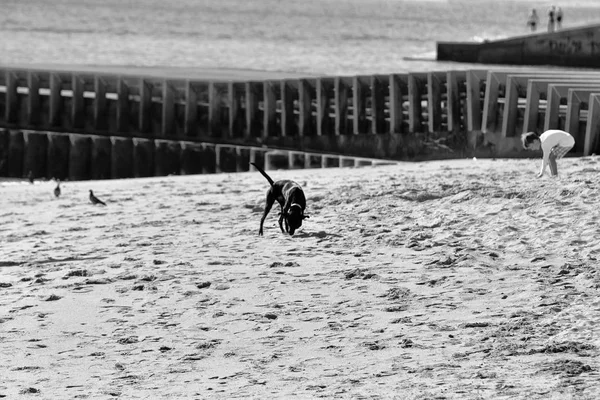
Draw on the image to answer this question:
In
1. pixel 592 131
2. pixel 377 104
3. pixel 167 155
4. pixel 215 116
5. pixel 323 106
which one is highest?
pixel 592 131

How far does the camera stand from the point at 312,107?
74.0 feet

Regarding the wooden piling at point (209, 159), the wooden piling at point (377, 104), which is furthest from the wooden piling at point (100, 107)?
the wooden piling at point (377, 104)

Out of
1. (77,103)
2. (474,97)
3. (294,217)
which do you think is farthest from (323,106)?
(294,217)

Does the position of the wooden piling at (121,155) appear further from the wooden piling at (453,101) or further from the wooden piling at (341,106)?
the wooden piling at (453,101)

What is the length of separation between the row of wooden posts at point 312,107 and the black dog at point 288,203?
6.84 meters

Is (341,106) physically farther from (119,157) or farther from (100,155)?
(100,155)

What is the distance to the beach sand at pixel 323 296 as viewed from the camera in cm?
696

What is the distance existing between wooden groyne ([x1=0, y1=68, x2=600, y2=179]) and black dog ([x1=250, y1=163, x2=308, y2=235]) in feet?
23.9

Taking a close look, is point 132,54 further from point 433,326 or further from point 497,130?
point 433,326

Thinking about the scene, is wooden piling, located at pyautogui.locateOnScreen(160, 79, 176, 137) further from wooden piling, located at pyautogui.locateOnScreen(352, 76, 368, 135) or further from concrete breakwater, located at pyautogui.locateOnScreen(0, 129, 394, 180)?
wooden piling, located at pyautogui.locateOnScreen(352, 76, 368, 135)

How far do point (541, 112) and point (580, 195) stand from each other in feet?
25.1

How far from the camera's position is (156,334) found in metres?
8.14

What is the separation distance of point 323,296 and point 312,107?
13.9 meters

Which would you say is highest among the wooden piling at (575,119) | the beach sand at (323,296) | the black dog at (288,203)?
the wooden piling at (575,119)
